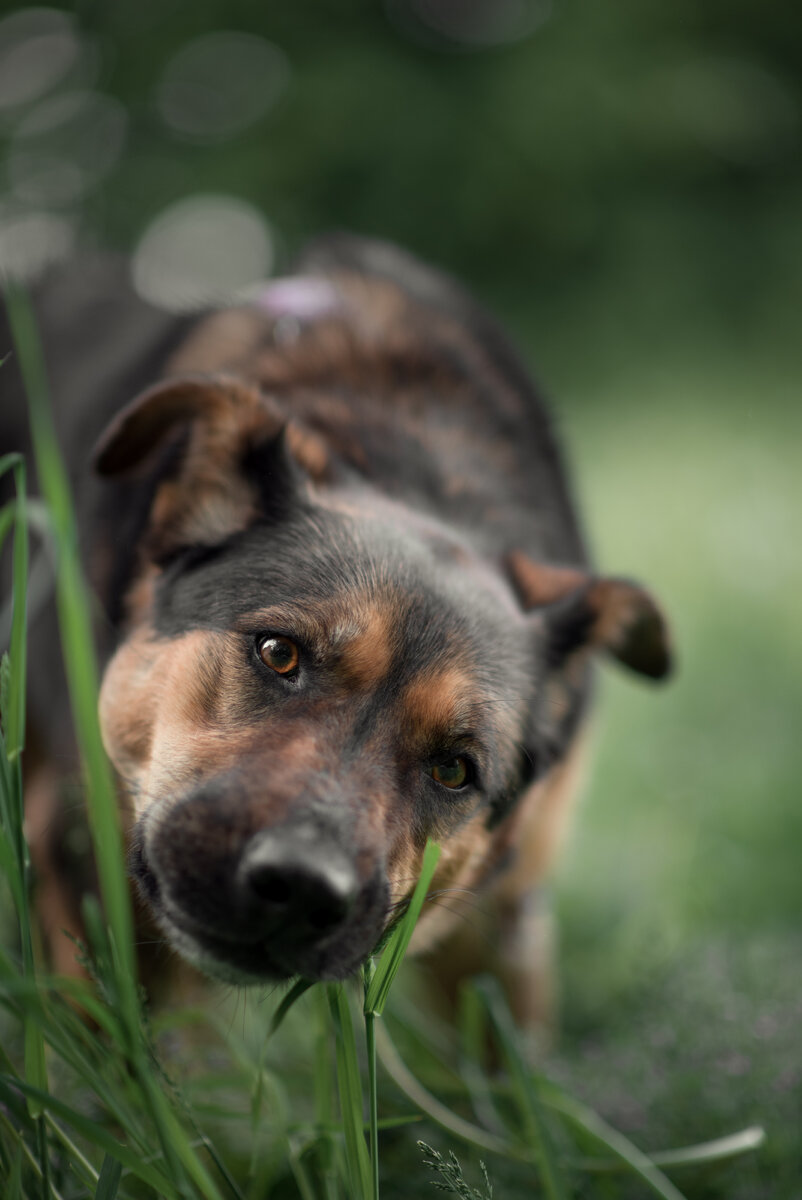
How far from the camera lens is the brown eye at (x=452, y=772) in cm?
216

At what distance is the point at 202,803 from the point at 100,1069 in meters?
0.50

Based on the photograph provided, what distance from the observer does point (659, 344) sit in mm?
12234

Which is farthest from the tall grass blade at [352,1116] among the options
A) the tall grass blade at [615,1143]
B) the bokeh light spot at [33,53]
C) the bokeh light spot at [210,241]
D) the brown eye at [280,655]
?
the bokeh light spot at [33,53]

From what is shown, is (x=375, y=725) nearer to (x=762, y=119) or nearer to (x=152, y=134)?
(x=762, y=119)

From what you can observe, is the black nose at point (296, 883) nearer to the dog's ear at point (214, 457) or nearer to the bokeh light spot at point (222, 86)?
the dog's ear at point (214, 457)

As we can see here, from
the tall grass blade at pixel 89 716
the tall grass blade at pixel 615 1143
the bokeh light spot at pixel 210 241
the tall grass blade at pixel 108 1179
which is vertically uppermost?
the tall grass blade at pixel 89 716

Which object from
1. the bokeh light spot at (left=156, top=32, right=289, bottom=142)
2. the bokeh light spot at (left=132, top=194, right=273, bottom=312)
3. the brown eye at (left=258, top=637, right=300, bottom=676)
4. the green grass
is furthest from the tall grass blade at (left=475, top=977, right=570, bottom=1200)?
the bokeh light spot at (left=156, top=32, right=289, bottom=142)

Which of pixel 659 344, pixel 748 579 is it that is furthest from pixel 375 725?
pixel 659 344

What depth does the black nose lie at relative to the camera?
1676 millimetres

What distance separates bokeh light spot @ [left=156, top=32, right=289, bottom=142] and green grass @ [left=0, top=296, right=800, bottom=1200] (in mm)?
14212

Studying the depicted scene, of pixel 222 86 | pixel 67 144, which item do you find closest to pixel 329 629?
pixel 67 144

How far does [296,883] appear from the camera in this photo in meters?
1.68

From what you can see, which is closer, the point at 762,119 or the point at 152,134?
the point at 762,119

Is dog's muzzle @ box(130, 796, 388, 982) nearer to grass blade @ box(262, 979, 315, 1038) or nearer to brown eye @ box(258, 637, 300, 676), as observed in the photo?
grass blade @ box(262, 979, 315, 1038)
